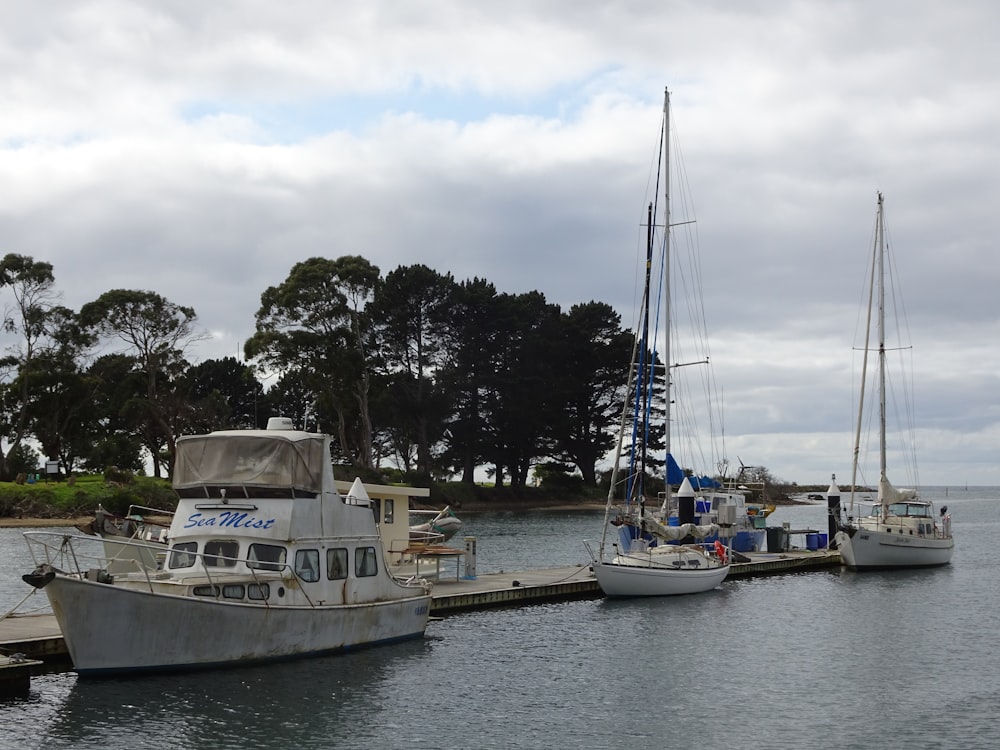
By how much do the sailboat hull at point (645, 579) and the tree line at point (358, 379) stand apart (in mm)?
45734

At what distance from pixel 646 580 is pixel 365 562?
15.2m

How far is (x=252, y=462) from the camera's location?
1038 inches

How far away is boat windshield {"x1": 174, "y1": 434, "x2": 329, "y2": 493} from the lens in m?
26.2

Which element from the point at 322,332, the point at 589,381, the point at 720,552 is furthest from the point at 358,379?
the point at 720,552

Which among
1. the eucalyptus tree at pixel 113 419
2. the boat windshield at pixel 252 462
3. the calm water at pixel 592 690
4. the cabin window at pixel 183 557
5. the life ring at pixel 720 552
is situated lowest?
the calm water at pixel 592 690

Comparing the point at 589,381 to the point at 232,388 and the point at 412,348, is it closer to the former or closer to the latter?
the point at 412,348

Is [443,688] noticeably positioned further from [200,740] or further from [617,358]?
[617,358]

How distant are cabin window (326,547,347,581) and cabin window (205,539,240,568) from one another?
2.15 metres

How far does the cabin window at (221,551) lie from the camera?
25.8 metres

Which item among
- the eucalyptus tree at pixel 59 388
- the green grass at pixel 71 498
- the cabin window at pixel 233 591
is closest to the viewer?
the cabin window at pixel 233 591

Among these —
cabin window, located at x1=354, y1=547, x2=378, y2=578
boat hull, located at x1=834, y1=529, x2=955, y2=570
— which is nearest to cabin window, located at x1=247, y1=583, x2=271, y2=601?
cabin window, located at x1=354, y1=547, x2=378, y2=578

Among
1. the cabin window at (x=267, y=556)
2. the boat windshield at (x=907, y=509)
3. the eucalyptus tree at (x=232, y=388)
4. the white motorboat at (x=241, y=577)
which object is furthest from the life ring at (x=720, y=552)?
the eucalyptus tree at (x=232, y=388)

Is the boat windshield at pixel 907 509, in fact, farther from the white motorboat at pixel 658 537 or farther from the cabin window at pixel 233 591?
the cabin window at pixel 233 591

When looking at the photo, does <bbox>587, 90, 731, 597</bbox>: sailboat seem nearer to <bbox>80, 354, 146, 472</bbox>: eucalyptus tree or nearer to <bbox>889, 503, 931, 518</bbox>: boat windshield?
<bbox>889, 503, 931, 518</bbox>: boat windshield
